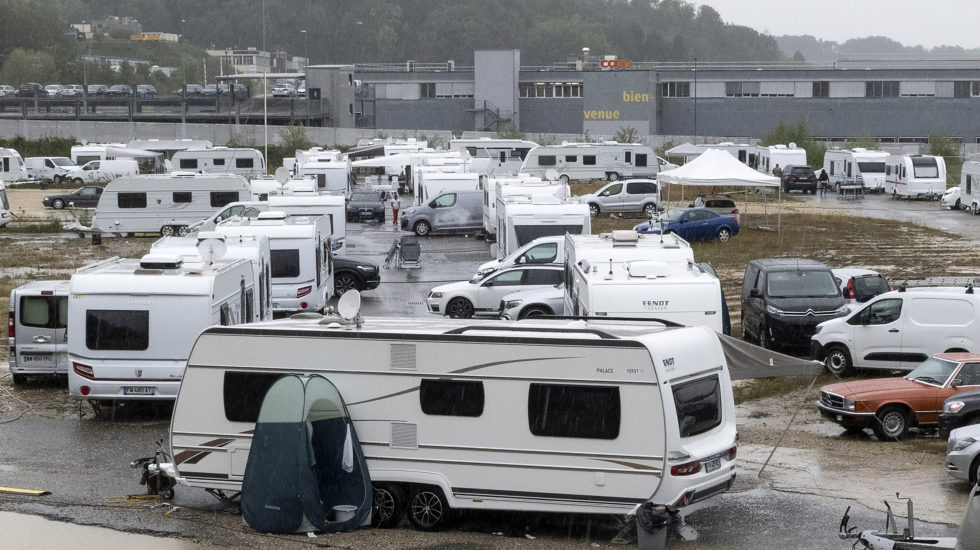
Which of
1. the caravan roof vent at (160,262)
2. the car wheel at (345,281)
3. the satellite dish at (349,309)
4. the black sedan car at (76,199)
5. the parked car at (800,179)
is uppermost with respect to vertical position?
the parked car at (800,179)

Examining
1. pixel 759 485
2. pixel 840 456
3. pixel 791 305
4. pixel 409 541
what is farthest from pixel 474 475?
pixel 791 305

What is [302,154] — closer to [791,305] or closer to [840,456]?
[791,305]

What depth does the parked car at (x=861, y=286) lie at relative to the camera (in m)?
20.4

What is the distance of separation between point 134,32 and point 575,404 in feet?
651

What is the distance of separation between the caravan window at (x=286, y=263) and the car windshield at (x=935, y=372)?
11.2 meters

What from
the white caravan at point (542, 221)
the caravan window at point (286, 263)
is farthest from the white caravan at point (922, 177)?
the caravan window at point (286, 263)

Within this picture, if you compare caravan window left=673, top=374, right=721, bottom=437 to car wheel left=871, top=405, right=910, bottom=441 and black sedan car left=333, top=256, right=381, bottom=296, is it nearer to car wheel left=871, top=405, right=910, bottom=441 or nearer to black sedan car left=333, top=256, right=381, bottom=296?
car wheel left=871, top=405, right=910, bottom=441

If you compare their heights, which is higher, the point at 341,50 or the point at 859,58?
the point at 341,50

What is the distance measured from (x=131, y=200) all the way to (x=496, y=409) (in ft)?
93.9

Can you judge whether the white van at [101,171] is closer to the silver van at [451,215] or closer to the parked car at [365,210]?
the parked car at [365,210]

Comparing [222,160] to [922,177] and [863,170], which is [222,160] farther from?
[922,177]

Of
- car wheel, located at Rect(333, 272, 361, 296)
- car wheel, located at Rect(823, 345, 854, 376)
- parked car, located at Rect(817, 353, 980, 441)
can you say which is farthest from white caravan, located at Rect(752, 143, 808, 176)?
parked car, located at Rect(817, 353, 980, 441)

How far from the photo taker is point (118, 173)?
5447 cm

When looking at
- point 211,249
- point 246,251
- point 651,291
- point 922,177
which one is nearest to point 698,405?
point 651,291
